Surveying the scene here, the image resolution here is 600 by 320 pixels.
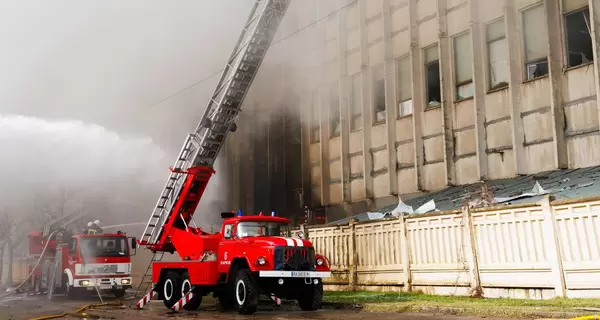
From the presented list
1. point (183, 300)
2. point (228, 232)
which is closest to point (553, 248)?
point (228, 232)

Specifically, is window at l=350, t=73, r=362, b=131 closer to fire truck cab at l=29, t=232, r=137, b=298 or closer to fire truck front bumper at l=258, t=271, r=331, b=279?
fire truck cab at l=29, t=232, r=137, b=298

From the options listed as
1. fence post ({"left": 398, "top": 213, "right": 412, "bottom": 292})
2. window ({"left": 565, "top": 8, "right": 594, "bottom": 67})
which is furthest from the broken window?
fence post ({"left": 398, "top": 213, "right": 412, "bottom": 292})

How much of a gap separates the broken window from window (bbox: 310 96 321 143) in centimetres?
69

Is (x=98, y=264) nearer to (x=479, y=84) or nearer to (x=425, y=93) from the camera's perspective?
(x=425, y=93)

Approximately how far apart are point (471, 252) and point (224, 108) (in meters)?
8.12

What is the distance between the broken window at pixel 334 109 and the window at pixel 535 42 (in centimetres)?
849

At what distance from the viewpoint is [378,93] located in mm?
22438

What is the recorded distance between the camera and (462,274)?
12891 millimetres

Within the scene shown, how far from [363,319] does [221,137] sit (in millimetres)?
8198

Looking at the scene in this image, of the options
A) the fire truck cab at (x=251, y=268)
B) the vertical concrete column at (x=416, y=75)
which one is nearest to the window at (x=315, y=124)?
the vertical concrete column at (x=416, y=75)

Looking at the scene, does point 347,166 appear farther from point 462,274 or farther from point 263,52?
point 462,274

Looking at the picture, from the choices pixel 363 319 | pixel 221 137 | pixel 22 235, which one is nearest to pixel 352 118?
pixel 221 137

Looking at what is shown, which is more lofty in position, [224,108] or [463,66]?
[463,66]

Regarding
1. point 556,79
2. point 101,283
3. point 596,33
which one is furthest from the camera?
point 101,283
